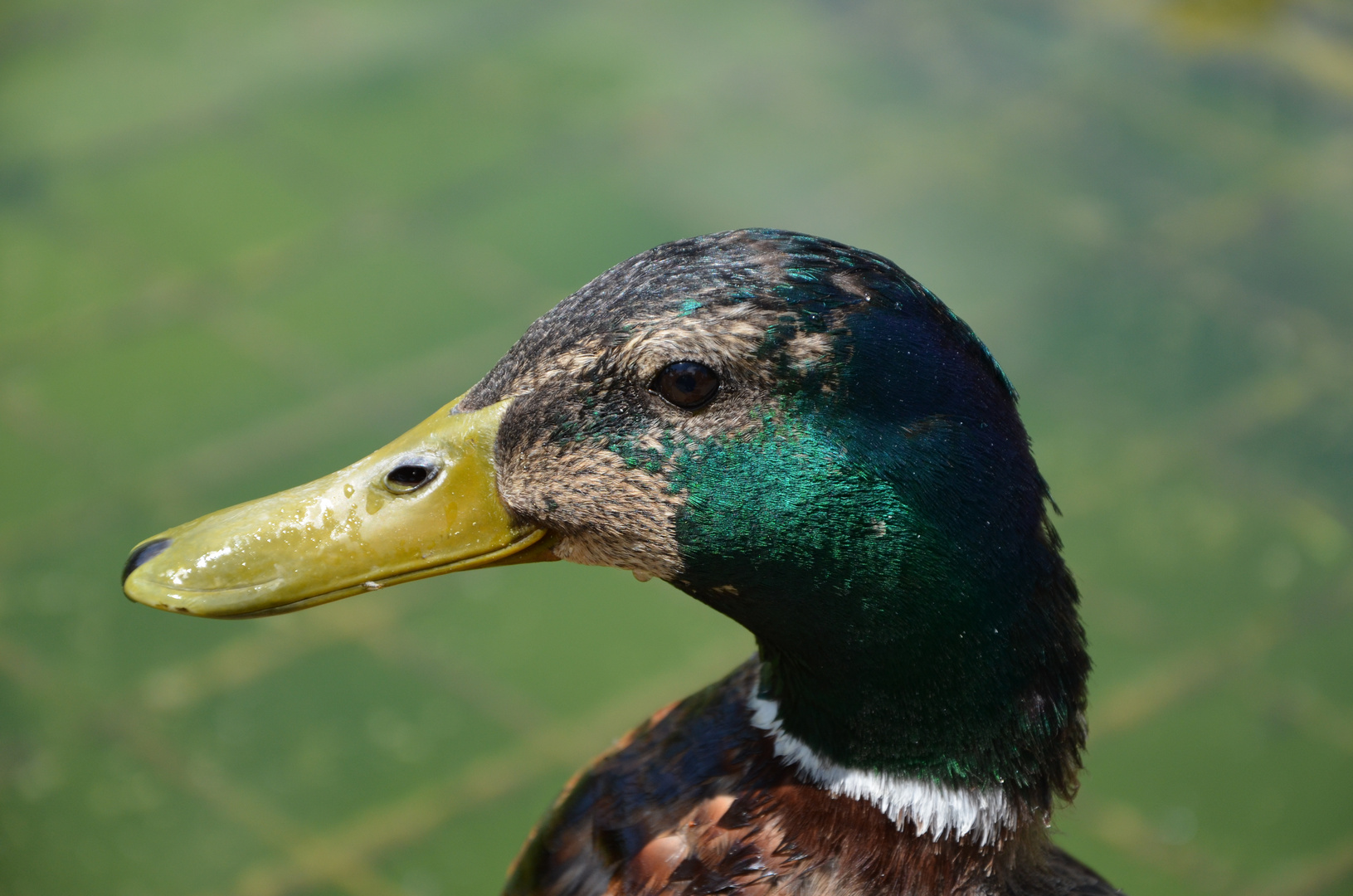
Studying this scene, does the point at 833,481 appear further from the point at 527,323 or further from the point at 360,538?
the point at 527,323

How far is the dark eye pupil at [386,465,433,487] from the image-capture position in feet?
5.53

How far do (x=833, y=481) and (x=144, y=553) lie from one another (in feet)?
2.65

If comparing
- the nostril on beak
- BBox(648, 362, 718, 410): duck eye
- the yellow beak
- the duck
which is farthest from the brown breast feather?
the nostril on beak

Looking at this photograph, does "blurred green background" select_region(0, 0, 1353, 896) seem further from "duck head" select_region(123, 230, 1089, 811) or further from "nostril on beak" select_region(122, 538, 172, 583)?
"nostril on beak" select_region(122, 538, 172, 583)

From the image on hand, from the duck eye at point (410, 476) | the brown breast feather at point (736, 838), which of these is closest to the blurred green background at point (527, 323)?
the brown breast feather at point (736, 838)

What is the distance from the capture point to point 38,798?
340 cm

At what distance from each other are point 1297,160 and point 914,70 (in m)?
1.57

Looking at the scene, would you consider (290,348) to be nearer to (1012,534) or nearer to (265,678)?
(265,678)

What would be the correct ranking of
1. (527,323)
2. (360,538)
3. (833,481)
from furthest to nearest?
(527,323) < (360,538) < (833,481)

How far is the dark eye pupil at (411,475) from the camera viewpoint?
169cm

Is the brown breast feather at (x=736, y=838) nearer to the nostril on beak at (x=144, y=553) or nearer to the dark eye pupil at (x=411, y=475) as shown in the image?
the dark eye pupil at (x=411, y=475)

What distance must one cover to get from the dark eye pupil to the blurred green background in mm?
1043

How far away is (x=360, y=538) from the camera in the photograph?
1.67 meters

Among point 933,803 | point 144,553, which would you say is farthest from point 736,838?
point 144,553
